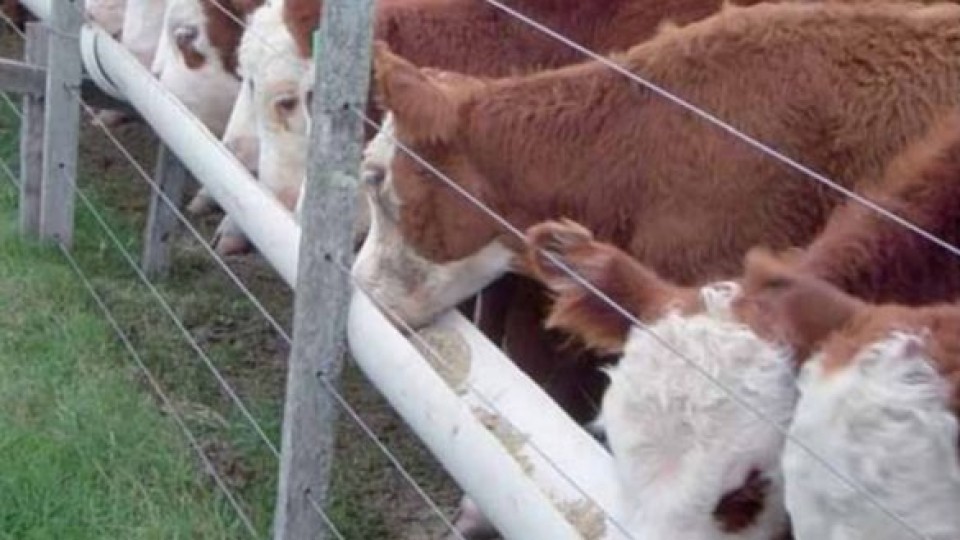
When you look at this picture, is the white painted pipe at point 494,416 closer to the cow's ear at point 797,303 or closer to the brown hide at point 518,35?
the cow's ear at point 797,303

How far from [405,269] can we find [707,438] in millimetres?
1278

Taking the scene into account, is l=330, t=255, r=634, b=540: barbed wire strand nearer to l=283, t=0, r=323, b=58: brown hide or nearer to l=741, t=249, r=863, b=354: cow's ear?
l=741, t=249, r=863, b=354: cow's ear

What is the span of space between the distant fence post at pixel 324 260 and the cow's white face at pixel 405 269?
1.39ft

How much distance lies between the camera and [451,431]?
3.52 metres

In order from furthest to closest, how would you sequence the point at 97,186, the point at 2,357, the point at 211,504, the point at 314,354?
the point at 97,186
the point at 2,357
the point at 211,504
the point at 314,354

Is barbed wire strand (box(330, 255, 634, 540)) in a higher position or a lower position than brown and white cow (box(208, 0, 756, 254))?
lower

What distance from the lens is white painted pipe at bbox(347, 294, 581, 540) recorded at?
327cm

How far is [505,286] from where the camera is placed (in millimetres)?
5059

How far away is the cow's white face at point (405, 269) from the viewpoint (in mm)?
4355

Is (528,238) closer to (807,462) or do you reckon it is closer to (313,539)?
(807,462)

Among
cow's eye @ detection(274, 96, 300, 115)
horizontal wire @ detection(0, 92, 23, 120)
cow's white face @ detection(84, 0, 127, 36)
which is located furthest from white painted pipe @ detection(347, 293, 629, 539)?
horizontal wire @ detection(0, 92, 23, 120)

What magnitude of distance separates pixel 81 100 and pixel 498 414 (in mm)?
3439

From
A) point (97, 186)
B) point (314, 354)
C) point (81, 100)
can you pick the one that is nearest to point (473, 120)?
point (314, 354)

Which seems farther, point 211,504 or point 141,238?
point 141,238
